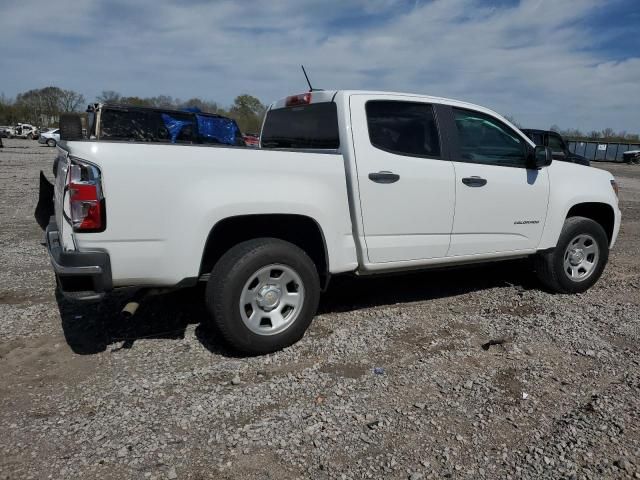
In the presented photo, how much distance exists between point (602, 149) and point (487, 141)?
139 ft

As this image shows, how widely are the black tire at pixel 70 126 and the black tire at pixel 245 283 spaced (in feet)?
6.11

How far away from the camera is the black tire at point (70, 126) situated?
4258 millimetres

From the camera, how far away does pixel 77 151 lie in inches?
122

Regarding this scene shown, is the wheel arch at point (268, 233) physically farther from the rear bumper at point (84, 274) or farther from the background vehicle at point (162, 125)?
the background vehicle at point (162, 125)

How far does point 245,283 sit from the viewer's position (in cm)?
355

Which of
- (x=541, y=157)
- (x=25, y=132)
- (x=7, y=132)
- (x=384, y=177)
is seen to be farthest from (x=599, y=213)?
(x=25, y=132)

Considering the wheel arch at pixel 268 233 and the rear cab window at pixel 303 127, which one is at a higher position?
the rear cab window at pixel 303 127

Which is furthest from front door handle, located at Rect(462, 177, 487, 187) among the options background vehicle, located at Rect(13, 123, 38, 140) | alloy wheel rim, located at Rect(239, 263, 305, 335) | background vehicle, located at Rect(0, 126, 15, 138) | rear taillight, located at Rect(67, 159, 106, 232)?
background vehicle, located at Rect(13, 123, 38, 140)

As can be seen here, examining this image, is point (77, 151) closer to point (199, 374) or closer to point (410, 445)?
point (199, 374)

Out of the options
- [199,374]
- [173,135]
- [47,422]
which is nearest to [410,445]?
[199,374]

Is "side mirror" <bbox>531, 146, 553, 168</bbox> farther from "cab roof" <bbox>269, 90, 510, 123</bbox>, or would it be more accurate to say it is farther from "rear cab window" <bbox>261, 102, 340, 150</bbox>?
"rear cab window" <bbox>261, 102, 340, 150</bbox>

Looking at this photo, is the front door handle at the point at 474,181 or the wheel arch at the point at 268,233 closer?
the wheel arch at the point at 268,233

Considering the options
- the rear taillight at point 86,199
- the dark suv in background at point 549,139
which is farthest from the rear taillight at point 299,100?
the dark suv in background at point 549,139

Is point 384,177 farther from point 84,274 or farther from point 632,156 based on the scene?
point 632,156
